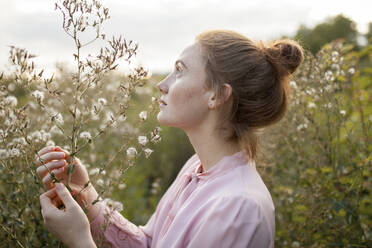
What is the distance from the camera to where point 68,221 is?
1502 millimetres

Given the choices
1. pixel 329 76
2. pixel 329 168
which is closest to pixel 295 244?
pixel 329 168

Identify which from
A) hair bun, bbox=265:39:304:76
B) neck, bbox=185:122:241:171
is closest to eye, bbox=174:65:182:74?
neck, bbox=185:122:241:171

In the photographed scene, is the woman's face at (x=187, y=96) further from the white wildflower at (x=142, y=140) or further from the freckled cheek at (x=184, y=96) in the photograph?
the white wildflower at (x=142, y=140)

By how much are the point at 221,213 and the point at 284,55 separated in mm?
847

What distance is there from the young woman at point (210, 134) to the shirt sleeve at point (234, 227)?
0.01 meters

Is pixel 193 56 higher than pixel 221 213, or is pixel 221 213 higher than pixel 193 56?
pixel 193 56

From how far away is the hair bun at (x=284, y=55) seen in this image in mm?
1838

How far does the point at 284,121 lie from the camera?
10.2 ft

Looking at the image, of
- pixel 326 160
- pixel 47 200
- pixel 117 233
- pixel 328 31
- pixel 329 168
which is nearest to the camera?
pixel 47 200

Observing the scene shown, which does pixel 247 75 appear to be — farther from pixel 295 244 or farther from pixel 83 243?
pixel 295 244

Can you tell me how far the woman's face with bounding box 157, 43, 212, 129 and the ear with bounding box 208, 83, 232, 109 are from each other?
19mm

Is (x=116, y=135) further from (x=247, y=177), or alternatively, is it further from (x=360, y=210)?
(x=247, y=177)

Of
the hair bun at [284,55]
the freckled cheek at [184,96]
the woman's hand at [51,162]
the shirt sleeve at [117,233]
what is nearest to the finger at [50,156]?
the woman's hand at [51,162]

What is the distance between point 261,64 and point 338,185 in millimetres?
1330
